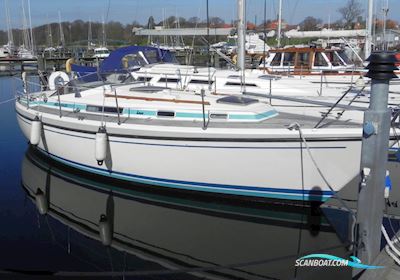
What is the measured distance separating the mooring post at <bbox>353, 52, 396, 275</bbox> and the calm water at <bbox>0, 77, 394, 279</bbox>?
0.96 m

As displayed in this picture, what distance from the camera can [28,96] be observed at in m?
10.4

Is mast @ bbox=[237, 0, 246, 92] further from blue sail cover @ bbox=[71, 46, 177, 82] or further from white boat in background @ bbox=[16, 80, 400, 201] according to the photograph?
blue sail cover @ bbox=[71, 46, 177, 82]

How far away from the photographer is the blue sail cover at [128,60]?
1171 cm

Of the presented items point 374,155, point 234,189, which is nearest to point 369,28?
point 234,189

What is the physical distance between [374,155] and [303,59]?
1067 centimetres

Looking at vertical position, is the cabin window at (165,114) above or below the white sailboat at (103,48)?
below

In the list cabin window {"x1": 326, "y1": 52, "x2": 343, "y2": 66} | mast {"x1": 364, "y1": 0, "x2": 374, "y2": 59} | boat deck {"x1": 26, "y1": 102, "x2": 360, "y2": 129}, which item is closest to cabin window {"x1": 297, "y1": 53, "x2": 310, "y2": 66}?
cabin window {"x1": 326, "y1": 52, "x2": 343, "y2": 66}

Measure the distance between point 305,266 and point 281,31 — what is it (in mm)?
15215

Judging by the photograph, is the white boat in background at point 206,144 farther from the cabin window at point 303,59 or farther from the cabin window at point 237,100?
the cabin window at point 303,59

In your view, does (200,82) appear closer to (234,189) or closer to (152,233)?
(234,189)

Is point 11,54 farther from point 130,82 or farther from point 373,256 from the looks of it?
point 373,256

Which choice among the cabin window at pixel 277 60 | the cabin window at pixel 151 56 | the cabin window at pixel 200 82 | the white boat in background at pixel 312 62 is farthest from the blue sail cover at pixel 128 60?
the cabin window at pixel 277 60

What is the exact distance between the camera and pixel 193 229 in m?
6.80

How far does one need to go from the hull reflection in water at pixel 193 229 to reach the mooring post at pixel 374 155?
3.96 feet
